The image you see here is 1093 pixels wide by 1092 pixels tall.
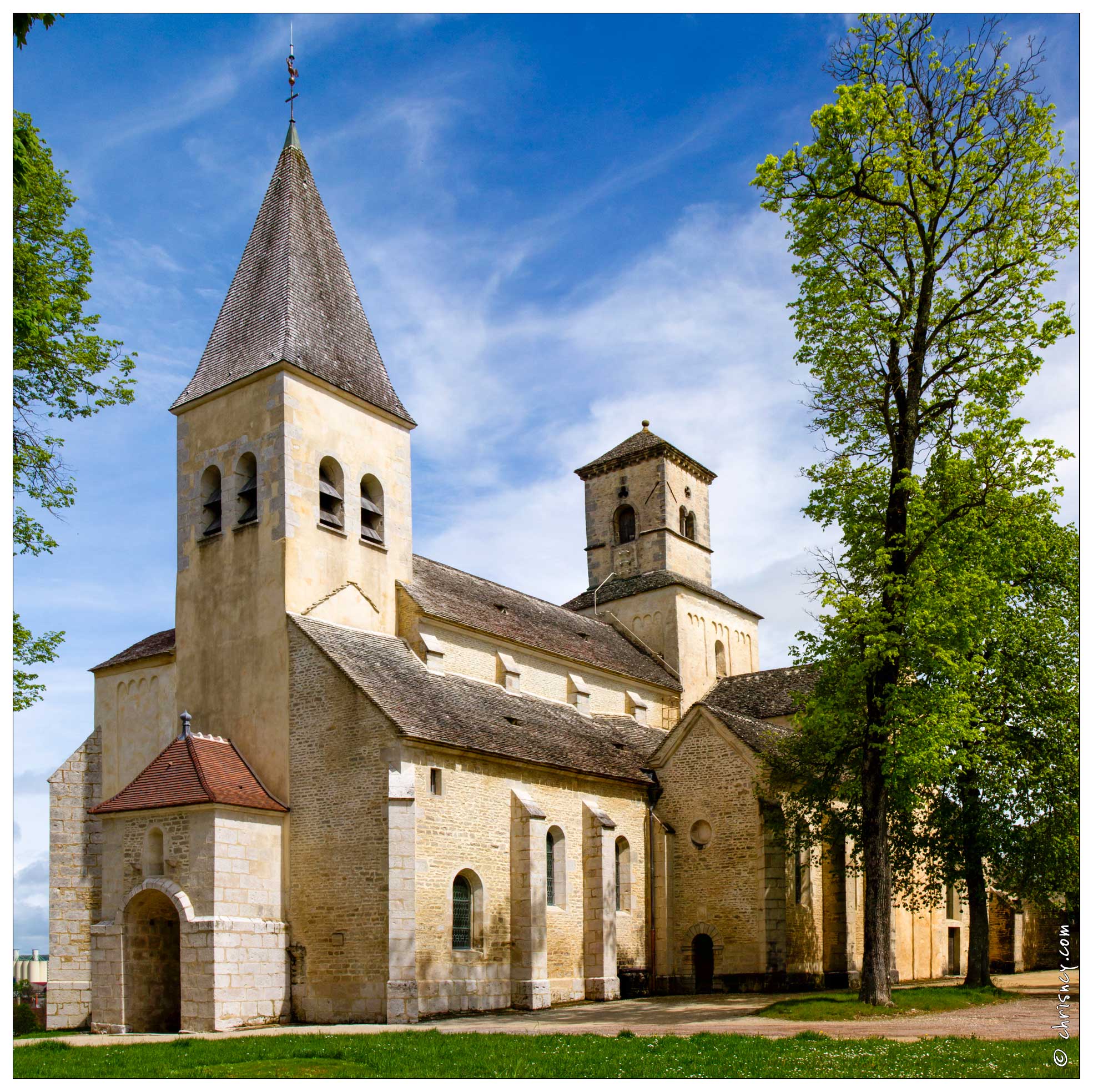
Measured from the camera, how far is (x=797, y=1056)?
46.3 feet

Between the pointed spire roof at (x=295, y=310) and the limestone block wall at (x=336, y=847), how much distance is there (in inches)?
300

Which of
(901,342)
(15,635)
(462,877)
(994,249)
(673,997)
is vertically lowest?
(673,997)

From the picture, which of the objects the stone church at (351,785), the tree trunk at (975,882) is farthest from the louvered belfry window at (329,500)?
the tree trunk at (975,882)

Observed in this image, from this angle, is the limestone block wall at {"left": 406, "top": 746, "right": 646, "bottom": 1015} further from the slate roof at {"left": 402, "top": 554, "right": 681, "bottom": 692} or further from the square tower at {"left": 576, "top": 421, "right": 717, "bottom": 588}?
the square tower at {"left": 576, "top": 421, "right": 717, "bottom": 588}

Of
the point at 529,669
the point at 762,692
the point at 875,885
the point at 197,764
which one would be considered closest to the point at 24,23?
the point at 197,764

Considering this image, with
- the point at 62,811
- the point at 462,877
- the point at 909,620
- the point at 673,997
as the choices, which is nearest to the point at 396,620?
the point at 462,877

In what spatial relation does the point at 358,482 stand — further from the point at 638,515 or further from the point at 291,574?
the point at 638,515

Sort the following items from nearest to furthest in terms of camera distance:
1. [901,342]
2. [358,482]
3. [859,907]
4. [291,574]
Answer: [901,342], [291,574], [358,482], [859,907]

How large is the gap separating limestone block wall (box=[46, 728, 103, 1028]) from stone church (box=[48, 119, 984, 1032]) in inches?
2.8

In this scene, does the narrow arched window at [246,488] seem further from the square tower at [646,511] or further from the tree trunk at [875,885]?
the square tower at [646,511]

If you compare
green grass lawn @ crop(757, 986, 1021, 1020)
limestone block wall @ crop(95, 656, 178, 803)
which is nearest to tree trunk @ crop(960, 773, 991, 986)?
green grass lawn @ crop(757, 986, 1021, 1020)

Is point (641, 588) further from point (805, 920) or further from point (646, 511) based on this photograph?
point (805, 920)

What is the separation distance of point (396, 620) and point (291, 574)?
396 centimetres

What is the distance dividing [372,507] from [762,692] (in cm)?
1604
